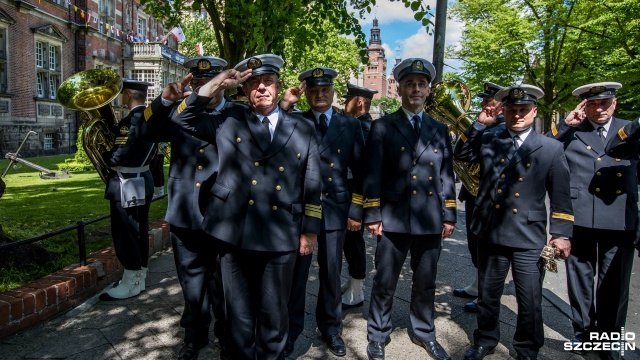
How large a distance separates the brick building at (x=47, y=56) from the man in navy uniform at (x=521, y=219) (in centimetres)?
2295

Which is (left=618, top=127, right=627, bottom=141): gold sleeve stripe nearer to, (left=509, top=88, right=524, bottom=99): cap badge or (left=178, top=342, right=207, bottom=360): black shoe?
(left=509, top=88, right=524, bottom=99): cap badge

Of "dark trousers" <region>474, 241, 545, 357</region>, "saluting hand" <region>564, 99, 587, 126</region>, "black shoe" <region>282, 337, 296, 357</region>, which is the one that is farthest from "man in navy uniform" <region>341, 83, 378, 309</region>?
"saluting hand" <region>564, 99, 587, 126</region>

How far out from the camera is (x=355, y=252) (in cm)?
479

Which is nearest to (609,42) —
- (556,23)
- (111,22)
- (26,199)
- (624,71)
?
(624,71)

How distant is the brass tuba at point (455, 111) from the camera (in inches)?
186

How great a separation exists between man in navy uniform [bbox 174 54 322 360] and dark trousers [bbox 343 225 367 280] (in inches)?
66.2

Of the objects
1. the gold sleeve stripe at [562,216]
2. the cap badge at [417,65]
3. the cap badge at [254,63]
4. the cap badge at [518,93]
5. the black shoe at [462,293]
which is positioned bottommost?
the black shoe at [462,293]

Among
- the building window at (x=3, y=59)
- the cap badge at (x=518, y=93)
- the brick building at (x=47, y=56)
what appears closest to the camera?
the cap badge at (x=518, y=93)

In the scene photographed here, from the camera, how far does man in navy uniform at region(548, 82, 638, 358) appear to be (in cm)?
384

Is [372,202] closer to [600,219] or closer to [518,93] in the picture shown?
[518,93]

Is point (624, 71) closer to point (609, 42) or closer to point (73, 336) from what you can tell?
point (609, 42)

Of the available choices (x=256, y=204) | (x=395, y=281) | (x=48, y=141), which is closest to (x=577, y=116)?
(x=395, y=281)

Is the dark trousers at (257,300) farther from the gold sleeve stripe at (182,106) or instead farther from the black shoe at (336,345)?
the gold sleeve stripe at (182,106)

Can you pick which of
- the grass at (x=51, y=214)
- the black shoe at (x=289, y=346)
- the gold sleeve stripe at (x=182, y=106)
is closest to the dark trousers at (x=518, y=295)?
the black shoe at (x=289, y=346)
